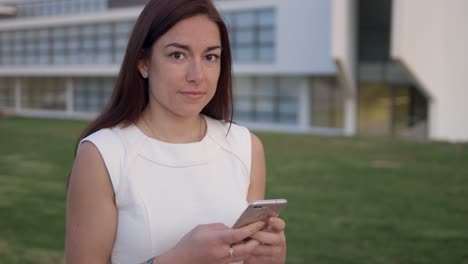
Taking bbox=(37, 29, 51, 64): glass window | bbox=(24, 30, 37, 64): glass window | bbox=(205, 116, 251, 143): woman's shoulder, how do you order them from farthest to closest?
bbox=(24, 30, 37, 64): glass window, bbox=(37, 29, 51, 64): glass window, bbox=(205, 116, 251, 143): woman's shoulder

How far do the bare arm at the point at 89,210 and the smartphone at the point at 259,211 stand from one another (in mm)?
387

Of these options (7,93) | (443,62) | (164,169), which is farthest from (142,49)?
(7,93)

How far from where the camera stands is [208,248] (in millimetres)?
1684

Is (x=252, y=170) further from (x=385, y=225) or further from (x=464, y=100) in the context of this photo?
(x=464, y=100)

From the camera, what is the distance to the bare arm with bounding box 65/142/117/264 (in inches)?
69.0

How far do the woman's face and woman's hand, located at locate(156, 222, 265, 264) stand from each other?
15.8 inches

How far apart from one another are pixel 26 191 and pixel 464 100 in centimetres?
1810

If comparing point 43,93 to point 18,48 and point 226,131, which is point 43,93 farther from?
point 226,131

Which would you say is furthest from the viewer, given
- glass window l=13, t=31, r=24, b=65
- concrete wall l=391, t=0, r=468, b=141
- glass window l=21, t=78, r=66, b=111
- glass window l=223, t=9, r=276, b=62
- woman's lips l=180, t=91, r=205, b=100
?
glass window l=13, t=31, r=24, b=65

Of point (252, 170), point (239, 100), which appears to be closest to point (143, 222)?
point (252, 170)

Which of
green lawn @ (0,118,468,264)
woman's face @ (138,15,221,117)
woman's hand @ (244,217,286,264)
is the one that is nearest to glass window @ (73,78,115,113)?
green lawn @ (0,118,468,264)

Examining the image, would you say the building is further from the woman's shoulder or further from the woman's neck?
the woman's neck

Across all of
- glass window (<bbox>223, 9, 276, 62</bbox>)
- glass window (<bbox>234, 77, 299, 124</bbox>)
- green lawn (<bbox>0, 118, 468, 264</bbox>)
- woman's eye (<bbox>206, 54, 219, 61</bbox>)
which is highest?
glass window (<bbox>223, 9, 276, 62</bbox>)

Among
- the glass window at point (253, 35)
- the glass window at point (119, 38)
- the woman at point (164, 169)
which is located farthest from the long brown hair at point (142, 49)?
the glass window at point (119, 38)
